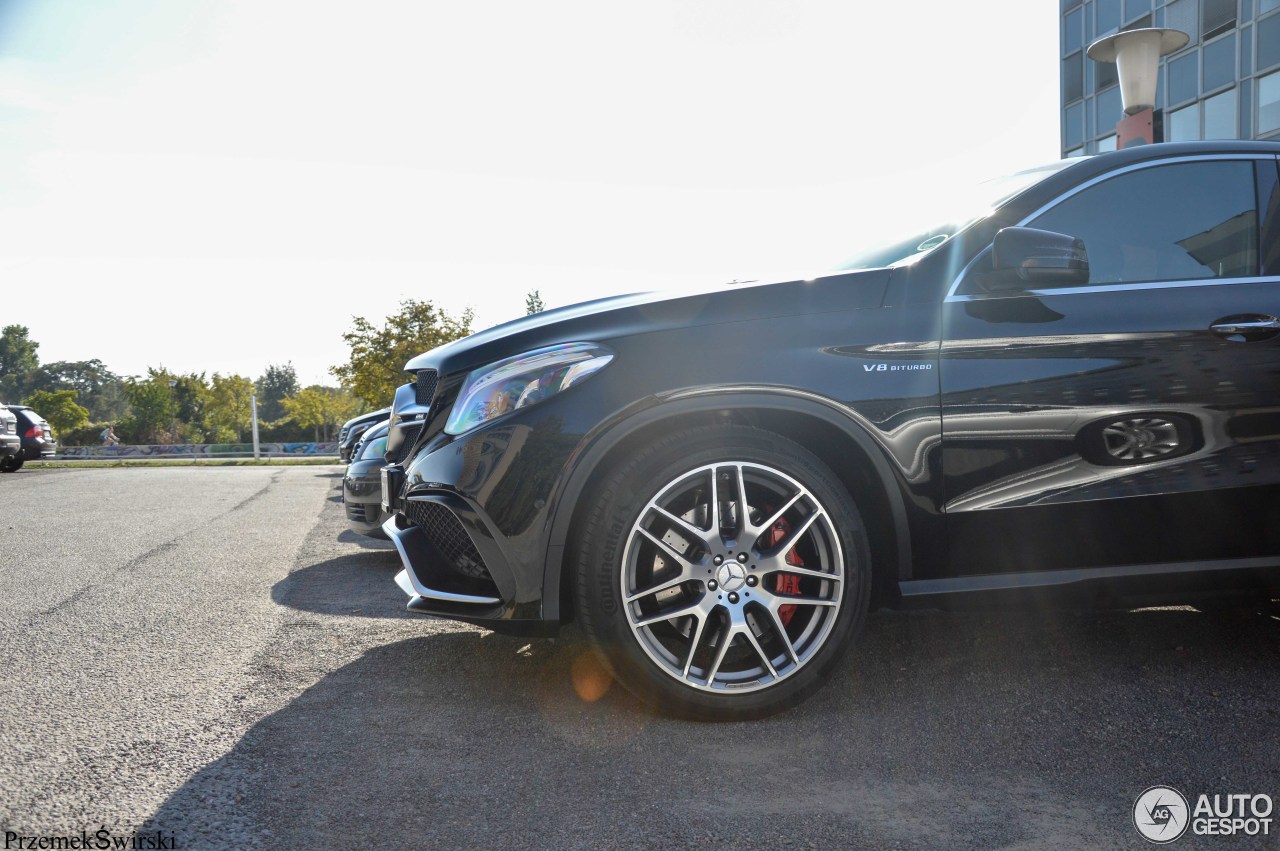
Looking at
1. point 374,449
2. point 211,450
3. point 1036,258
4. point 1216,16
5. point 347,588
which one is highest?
point 1216,16

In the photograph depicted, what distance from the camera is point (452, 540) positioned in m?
3.04

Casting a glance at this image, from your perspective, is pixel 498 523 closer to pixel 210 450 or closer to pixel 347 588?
pixel 347 588

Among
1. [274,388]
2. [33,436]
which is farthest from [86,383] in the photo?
[33,436]

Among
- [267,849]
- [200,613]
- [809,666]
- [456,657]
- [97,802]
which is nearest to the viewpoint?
[267,849]

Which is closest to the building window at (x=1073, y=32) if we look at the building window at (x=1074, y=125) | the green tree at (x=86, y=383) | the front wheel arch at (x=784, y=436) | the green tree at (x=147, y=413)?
the building window at (x=1074, y=125)

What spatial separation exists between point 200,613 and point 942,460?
3397 millimetres

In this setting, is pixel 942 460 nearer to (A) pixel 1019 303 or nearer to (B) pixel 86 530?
(A) pixel 1019 303

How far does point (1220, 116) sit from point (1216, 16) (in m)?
2.39

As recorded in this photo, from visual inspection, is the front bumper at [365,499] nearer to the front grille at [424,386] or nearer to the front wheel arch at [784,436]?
the front grille at [424,386]

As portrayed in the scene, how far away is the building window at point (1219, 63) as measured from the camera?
22.9 meters

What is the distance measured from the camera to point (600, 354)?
9.57 ft

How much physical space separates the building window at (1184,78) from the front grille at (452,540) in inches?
1053

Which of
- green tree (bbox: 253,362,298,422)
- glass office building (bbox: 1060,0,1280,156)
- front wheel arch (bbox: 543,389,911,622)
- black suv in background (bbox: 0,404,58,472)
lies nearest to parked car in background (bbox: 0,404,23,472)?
black suv in background (bbox: 0,404,58,472)

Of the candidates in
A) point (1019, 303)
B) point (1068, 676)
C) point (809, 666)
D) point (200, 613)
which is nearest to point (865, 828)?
point (809, 666)
